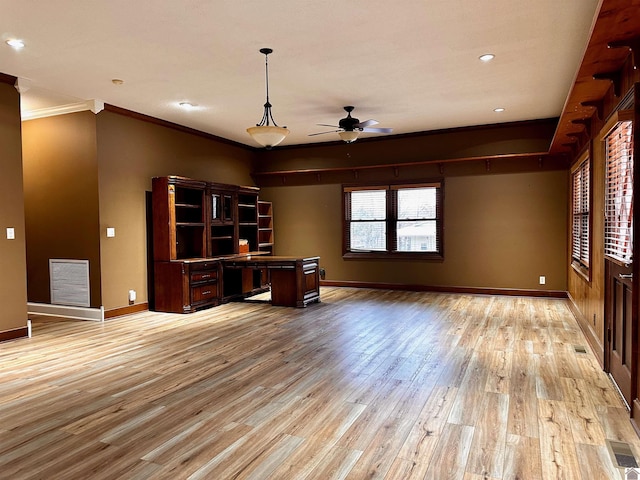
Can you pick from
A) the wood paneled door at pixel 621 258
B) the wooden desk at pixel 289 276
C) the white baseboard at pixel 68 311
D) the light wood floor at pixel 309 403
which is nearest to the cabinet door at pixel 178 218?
the wooden desk at pixel 289 276

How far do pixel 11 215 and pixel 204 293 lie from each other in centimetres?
263

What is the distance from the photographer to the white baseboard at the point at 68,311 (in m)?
5.98

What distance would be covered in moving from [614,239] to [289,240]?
655 centimetres

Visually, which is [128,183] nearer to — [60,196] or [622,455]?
[60,196]

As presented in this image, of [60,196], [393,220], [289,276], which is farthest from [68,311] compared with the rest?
[393,220]

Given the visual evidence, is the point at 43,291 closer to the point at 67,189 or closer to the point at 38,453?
the point at 67,189

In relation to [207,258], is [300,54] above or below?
above

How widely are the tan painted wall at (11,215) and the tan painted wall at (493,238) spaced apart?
17.4ft

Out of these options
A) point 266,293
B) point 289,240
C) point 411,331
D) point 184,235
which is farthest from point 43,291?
point 411,331

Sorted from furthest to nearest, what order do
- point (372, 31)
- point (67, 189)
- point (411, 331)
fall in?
point (67, 189) < point (411, 331) < point (372, 31)

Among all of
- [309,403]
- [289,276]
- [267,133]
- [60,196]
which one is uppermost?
[267,133]

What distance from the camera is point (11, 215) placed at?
491 cm

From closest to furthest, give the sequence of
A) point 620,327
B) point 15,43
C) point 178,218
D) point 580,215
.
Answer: point 620,327 → point 15,43 → point 580,215 → point 178,218

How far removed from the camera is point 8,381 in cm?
359
